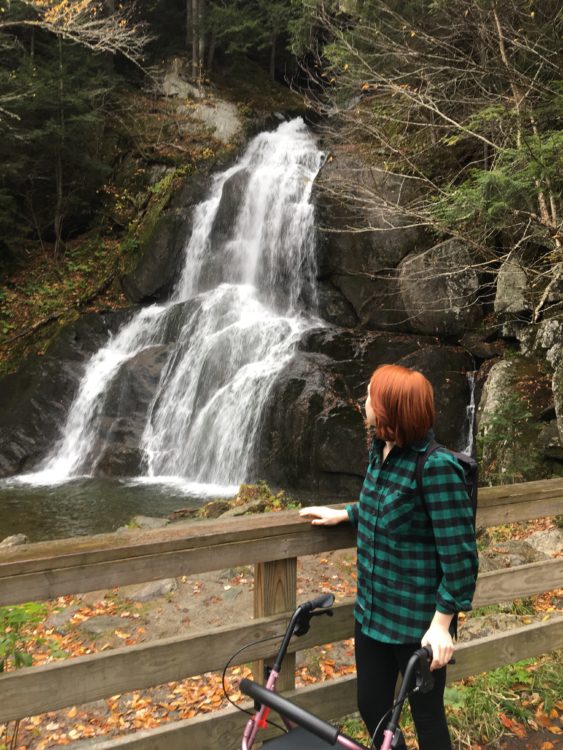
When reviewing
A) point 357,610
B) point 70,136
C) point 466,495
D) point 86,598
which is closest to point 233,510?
point 86,598

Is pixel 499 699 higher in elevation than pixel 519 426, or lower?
lower

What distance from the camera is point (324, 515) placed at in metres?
2.31

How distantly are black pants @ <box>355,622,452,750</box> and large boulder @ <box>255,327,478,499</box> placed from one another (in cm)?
840

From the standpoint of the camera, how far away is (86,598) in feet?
19.4

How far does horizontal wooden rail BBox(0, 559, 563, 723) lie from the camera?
1940 millimetres

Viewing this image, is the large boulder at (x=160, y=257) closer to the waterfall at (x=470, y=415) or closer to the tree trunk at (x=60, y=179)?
the tree trunk at (x=60, y=179)

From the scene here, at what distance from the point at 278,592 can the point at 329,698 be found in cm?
55

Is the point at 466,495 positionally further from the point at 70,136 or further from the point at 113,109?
the point at 113,109

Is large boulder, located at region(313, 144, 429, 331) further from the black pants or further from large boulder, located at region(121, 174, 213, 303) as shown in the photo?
the black pants

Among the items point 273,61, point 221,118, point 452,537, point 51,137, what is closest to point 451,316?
point 452,537

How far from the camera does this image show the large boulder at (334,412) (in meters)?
10.7

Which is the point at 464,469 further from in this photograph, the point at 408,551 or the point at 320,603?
the point at 320,603

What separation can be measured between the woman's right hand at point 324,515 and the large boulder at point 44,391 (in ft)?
38.5

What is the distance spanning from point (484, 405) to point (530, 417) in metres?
0.95
